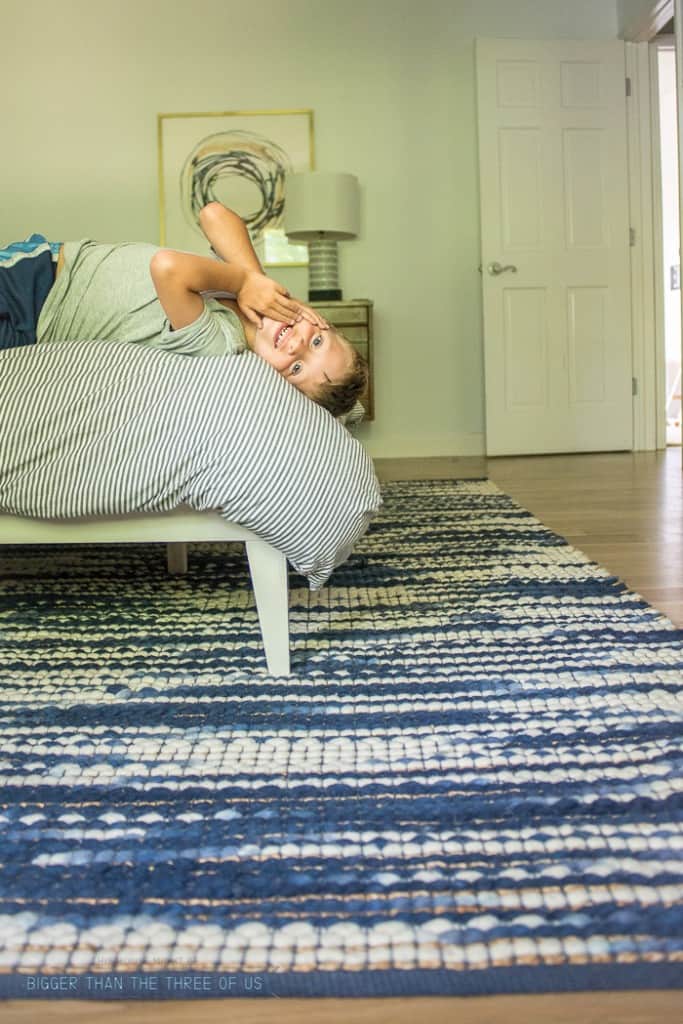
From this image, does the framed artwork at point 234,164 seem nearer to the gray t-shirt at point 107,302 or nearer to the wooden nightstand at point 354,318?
the wooden nightstand at point 354,318

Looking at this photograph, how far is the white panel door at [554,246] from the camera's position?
5.43m

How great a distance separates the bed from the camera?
1598 mm

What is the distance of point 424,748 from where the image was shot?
131cm

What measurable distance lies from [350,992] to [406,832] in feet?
0.85

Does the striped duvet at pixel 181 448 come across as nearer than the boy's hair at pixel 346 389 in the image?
Yes

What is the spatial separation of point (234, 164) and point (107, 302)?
3.93 metres

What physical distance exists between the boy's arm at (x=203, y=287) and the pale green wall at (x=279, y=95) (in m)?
3.84

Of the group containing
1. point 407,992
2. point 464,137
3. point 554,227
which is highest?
point 464,137

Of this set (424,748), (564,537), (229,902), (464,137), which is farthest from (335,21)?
(229,902)

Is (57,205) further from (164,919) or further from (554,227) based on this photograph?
(164,919)

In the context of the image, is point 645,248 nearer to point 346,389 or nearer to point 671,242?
point 671,242

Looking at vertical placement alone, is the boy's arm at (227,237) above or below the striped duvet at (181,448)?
above

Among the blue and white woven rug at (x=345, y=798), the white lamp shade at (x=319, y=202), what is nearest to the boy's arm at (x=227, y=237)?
the blue and white woven rug at (x=345, y=798)

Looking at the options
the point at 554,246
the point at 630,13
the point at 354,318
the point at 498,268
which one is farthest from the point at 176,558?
the point at 630,13
